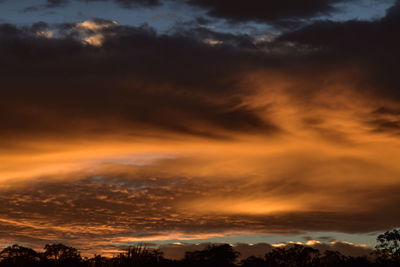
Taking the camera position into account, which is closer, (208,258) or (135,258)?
(135,258)

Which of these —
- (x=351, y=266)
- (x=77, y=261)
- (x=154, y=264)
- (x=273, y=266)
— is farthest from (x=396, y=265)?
(x=154, y=264)

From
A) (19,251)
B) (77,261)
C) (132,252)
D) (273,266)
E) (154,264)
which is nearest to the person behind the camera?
(132,252)

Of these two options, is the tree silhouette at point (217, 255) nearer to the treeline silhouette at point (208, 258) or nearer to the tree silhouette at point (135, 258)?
the treeline silhouette at point (208, 258)

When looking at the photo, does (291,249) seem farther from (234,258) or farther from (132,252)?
(132,252)

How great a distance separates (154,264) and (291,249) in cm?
4400

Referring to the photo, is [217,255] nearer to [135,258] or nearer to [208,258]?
[208,258]

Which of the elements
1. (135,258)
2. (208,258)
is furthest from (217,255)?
(135,258)

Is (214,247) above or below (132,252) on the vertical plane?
above

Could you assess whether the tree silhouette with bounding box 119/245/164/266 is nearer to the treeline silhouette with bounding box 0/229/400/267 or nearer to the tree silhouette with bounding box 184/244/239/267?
the treeline silhouette with bounding box 0/229/400/267

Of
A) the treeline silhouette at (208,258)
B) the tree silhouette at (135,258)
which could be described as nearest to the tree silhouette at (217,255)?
the treeline silhouette at (208,258)

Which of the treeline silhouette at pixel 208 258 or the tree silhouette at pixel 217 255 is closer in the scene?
the treeline silhouette at pixel 208 258

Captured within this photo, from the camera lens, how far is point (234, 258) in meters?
62.0

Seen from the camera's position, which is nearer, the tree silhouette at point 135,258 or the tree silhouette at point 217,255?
the tree silhouette at point 135,258

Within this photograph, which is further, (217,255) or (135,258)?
(217,255)
